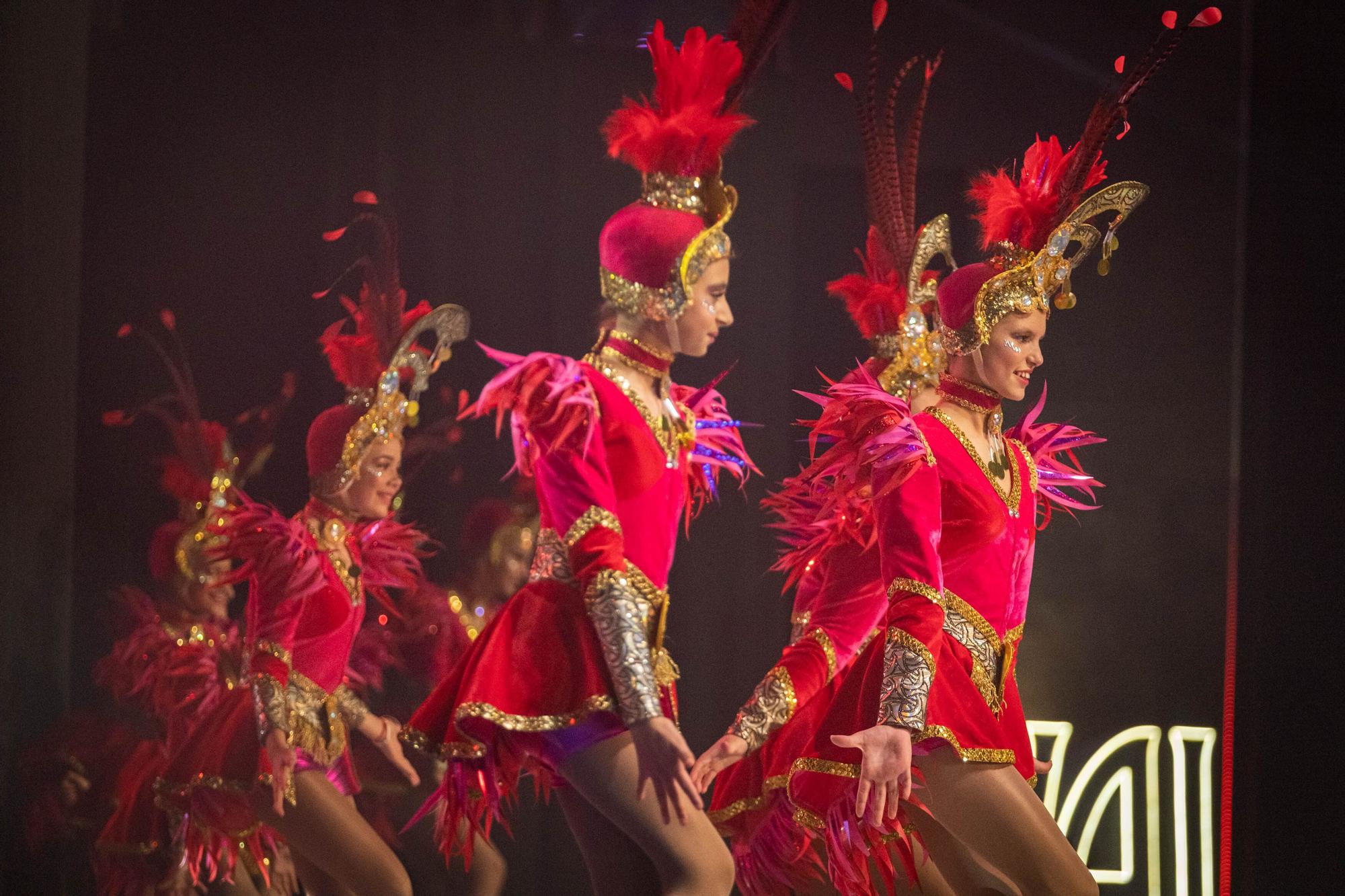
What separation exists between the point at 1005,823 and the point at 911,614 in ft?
1.45

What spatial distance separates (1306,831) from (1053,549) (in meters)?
1.11

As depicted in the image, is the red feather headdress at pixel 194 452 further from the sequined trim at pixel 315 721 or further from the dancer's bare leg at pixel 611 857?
the dancer's bare leg at pixel 611 857

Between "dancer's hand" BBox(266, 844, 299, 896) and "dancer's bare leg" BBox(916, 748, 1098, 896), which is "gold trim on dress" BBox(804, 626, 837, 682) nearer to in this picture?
"dancer's bare leg" BBox(916, 748, 1098, 896)

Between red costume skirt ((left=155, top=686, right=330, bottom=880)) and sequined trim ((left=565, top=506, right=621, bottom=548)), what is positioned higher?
sequined trim ((left=565, top=506, right=621, bottom=548))

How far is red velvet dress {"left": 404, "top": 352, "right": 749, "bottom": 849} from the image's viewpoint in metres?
2.61

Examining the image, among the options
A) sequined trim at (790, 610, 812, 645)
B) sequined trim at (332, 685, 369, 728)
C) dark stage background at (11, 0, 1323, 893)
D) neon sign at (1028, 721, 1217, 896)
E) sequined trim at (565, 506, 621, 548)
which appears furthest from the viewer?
neon sign at (1028, 721, 1217, 896)

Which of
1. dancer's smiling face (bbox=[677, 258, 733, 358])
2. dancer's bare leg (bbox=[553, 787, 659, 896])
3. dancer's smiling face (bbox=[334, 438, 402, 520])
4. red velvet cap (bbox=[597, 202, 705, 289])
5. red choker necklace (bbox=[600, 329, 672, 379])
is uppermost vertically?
red velvet cap (bbox=[597, 202, 705, 289])

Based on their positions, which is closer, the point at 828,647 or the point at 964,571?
the point at 964,571

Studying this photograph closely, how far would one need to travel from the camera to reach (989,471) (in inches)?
118

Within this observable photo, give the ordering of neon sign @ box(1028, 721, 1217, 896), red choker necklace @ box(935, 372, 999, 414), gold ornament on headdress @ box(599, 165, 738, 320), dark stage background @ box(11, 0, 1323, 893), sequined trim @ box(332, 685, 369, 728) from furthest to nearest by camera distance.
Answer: neon sign @ box(1028, 721, 1217, 896), dark stage background @ box(11, 0, 1323, 893), sequined trim @ box(332, 685, 369, 728), red choker necklace @ box(935, 372, 999, 414), gold ornament on headdress @ box(599, 165, 738, 320)

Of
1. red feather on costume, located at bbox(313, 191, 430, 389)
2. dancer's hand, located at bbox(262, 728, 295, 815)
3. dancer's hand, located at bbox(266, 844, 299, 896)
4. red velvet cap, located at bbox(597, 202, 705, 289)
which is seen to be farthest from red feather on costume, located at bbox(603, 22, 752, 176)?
dancer's hand, located at bbox(266, 844, 299, 896)

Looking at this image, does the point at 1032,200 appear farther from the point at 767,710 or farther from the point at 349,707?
the point at 349,707

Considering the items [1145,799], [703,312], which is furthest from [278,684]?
[1145,799]

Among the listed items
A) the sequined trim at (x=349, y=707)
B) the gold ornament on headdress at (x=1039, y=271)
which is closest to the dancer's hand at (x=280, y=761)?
the sequined trim at (x=349, y=707)
